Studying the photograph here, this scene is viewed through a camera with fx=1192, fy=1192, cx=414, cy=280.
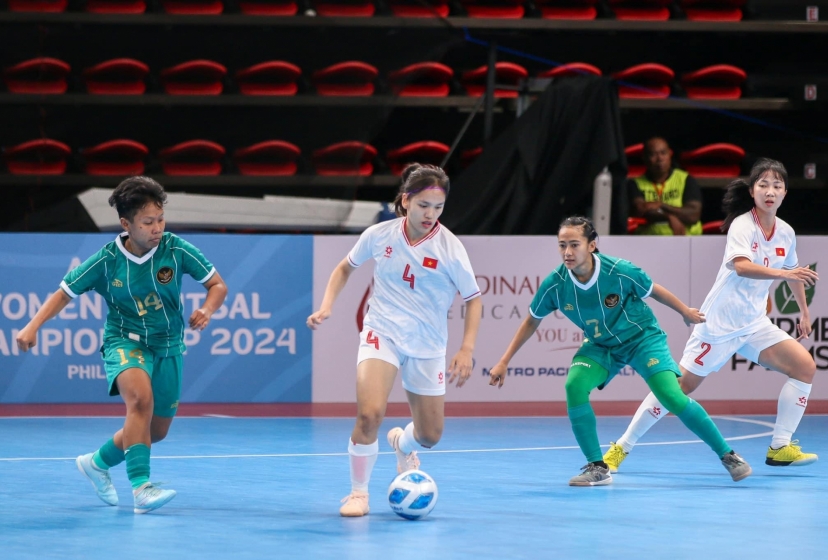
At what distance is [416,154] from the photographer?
14516 millimetres

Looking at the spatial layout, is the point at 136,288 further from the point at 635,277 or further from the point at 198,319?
the point at 635,277

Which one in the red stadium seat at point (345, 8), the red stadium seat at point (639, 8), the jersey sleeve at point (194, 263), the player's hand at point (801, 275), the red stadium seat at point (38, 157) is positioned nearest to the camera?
the jersey sleeve at point (194, 263)

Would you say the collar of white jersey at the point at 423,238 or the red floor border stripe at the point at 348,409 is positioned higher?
the collar of white jersey at the point at 423,238

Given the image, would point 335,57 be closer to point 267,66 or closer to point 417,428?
point 267,66

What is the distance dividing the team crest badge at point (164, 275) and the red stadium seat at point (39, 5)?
26.8 feet

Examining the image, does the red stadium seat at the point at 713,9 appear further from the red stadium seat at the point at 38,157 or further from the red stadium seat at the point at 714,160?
the red stadium seat at the point at 38,157

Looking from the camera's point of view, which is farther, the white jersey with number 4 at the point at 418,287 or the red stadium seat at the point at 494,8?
the red stadium seat at the point at 494,8

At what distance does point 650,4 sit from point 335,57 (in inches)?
181

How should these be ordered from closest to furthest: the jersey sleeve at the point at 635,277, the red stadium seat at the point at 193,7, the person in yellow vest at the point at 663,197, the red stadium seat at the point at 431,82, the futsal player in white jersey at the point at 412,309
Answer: the futsal player in white jersey at the point at 412,309, the jersey sleeve at the point at 635,277, the person in yellow vest at the point at 663,197, the red stadium seat at the point at 193,7, the red stadium seat at the point at 431,82

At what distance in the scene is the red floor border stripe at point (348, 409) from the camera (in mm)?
10758

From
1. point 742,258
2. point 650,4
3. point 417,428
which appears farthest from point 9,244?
point 650,4

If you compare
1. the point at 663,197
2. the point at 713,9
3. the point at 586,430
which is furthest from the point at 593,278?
the point at 713,9

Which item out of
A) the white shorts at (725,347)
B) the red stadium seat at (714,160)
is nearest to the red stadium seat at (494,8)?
the red stadium seat at (714,160)

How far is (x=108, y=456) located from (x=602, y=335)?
3.07m
